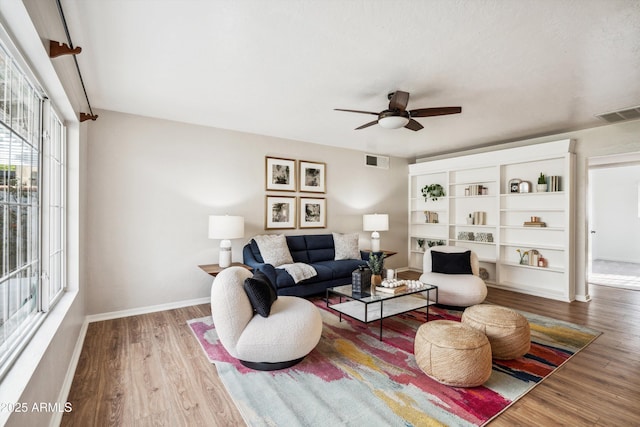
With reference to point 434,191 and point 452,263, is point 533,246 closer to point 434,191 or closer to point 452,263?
point 452,263

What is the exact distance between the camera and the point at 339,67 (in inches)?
108

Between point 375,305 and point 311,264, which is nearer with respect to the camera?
point 375,305

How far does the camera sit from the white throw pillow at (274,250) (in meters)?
4.41

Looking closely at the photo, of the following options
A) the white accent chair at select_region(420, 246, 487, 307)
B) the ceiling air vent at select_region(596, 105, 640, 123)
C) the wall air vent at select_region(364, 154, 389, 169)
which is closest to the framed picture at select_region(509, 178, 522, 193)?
the ceiling air vent at select_region(596, 105, 640, 123)

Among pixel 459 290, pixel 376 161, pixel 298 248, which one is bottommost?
pixel 459 290

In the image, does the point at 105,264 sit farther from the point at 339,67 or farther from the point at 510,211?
the point at 510,211

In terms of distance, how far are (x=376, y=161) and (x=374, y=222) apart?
4.53 ft

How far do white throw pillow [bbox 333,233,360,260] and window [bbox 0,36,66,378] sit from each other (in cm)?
365

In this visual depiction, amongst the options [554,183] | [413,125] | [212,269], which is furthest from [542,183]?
[212,269]

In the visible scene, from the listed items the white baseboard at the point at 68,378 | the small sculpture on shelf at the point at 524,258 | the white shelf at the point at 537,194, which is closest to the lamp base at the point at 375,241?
the white shelf at the point at 537,194

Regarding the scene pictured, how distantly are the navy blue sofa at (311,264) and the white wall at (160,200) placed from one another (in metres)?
0.35

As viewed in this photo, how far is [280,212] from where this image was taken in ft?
16.9

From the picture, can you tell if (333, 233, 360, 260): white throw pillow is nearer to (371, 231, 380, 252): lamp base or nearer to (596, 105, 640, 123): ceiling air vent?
(371, 231, 380, 252): lamp base

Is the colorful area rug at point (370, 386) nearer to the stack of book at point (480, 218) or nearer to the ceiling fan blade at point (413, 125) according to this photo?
the ceiling fan blade at point (413, 125)
